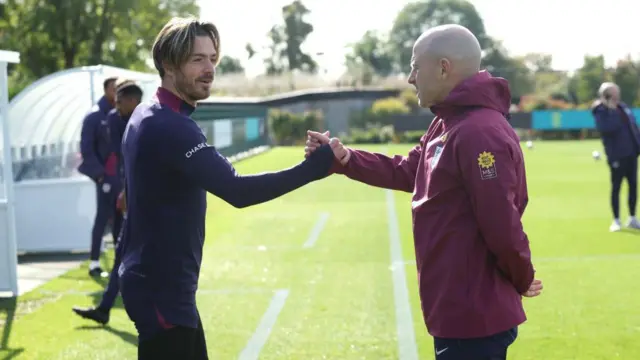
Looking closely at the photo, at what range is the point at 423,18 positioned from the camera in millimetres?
131750

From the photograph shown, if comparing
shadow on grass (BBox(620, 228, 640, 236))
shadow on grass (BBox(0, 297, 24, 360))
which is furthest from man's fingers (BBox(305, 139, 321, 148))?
shadow on grass (BBox(620, 228, 640, 236))

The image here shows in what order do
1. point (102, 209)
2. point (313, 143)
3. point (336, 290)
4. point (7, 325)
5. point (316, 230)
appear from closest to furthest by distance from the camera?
point (313, 143)
point (7, 325)
point (336, 290)
point (102, 209)
point (316, 230)

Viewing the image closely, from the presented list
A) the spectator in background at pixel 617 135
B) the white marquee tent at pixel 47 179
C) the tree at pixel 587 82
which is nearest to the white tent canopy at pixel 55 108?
the white marquee tent at pixel 47 179

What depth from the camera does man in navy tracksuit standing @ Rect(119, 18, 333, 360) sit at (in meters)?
3.54

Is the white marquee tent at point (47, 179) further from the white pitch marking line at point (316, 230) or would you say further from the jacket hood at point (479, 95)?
the jacket hood at point (479, 95)

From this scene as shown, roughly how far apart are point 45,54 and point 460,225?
152ft

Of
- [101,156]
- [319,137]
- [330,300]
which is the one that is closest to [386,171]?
[319,137]

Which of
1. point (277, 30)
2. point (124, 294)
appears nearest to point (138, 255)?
point (124, 294)

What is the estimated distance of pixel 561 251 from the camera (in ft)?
38.5

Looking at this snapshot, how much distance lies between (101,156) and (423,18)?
124837 mm

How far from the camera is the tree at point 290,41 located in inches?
5202

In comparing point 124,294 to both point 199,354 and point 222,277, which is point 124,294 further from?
point 222,277

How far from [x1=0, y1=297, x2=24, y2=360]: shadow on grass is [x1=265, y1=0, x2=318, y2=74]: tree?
406ft

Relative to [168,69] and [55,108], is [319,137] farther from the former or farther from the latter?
[55,108]
